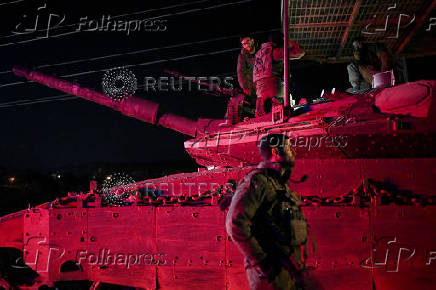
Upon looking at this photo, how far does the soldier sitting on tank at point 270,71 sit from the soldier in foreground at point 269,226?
3.62 meters

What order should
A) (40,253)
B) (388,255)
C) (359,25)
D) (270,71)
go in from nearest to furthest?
(388,255) < (40,253) < (270,71) < (359,25)

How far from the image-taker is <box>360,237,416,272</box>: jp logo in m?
3.55

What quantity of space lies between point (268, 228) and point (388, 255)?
2162mm

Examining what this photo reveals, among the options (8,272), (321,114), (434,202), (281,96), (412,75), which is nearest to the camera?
(434,202)

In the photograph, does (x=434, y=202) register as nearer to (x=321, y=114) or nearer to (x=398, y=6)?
(x=321, y=114)

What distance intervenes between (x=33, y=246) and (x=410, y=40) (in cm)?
983

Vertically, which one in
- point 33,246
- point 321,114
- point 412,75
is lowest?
point 33,246

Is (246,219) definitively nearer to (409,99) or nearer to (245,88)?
(409,99)

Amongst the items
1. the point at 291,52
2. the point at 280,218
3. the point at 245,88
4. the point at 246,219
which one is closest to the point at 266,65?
the point at 291,52

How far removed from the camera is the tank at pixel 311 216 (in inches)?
142

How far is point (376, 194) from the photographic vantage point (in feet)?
12.1

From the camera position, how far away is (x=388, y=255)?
3580 millimetres

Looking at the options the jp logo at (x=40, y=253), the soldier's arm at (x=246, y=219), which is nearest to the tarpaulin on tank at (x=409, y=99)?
the soldier's arm at (x=246, y=219)

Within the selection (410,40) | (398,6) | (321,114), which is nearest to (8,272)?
(321,114)
